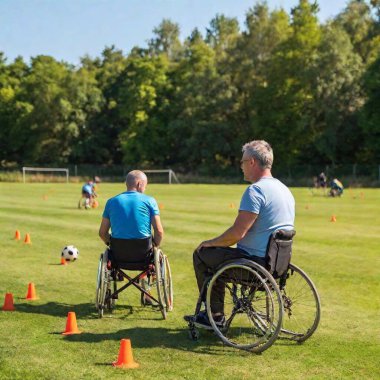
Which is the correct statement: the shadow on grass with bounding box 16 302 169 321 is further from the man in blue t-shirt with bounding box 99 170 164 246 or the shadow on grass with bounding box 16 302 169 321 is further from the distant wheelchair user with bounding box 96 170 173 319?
the man in blue t-shirt with bounding box 99 170 164 246

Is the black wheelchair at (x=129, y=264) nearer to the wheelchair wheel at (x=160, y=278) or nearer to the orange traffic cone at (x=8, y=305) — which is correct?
the wheelchair wheel at (x=160, y=278)

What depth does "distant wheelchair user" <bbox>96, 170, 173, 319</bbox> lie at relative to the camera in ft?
22.6

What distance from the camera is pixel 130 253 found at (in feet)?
→ 22.9

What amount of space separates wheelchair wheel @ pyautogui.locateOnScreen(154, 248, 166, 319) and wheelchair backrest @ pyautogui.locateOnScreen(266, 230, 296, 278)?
5.33ft

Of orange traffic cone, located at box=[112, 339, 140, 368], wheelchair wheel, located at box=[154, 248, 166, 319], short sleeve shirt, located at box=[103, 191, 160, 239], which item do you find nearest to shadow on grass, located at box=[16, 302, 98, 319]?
wheelchair wheel, located at box=[154, 248, 166, 319]

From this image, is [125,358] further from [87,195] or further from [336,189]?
[336,189]

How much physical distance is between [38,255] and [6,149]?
63.0 metres

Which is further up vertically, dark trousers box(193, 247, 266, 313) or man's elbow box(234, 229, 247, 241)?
man's elbow box(234, 229, 247, 241)

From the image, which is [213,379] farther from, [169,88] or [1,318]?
[169,88]

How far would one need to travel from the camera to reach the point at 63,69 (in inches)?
2879

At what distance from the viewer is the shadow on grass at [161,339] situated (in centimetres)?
583

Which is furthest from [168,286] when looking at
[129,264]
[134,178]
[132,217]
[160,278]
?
[134,178]

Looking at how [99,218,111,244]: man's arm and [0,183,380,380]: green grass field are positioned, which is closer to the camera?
[0,183,380,380]: green grass field

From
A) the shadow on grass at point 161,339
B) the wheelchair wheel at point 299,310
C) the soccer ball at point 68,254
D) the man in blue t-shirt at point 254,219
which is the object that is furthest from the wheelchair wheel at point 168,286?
the soccer ball at point 68,254
